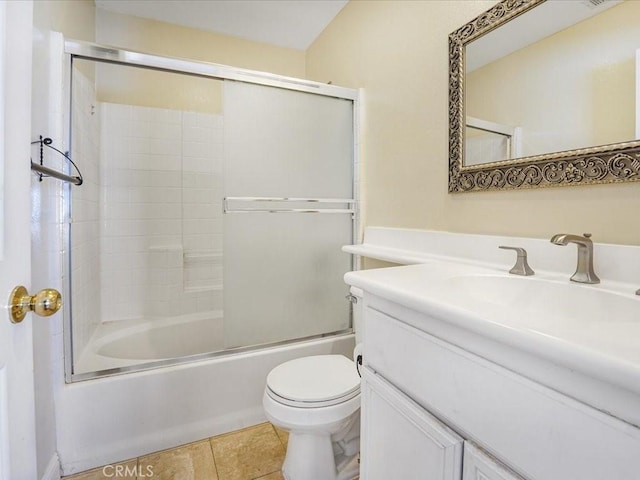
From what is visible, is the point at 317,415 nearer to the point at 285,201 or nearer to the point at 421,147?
the point at 285,201

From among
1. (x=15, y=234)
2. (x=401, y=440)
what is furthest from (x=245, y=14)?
(x=401, y=440)

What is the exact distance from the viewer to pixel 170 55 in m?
2.15

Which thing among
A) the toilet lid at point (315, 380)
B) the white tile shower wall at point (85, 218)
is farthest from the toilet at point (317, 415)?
the white tile shower wall at point (85, 218)

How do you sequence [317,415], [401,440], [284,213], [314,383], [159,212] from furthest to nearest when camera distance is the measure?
[159,212], [284,213], [314,383], [317,415], [401,440]

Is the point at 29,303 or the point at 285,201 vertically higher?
the point at 285,201

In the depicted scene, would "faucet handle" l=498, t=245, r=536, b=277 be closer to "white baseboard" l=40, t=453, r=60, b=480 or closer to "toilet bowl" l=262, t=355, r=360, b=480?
"toilet bowl" l=262, t=355, r=360, b=480

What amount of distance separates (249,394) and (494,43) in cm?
187

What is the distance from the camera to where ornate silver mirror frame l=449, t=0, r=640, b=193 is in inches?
33.6

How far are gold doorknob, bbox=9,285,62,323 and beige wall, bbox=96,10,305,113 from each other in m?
1.96

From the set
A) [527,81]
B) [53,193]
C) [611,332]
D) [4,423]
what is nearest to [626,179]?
[527,81]

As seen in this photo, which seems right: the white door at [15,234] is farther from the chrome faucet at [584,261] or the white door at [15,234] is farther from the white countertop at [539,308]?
the chrome faucet at [584,261]

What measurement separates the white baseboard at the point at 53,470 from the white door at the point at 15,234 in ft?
3.11

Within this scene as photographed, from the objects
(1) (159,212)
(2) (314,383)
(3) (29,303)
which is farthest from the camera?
(1) (159,212)

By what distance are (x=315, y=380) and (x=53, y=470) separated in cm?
110
